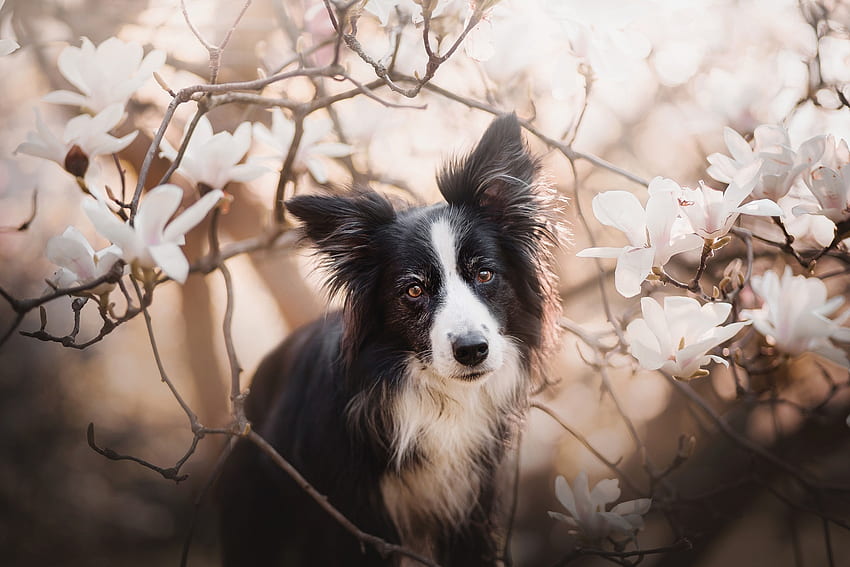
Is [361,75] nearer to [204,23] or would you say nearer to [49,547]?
[204,23]

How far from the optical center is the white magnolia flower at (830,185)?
156 cm

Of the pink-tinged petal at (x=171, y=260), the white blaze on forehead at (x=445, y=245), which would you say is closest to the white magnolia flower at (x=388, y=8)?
the white blaze on forehead at (x=445, y=245)

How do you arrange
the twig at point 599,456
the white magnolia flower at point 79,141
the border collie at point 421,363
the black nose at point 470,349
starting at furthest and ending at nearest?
the border collie at point 421,363 < the twig at point 599,456 < the black nose at point 470,349 < the white magnolia flower at point 79,141

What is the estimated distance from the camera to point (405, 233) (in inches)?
89.0

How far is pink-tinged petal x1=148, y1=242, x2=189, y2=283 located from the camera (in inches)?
47.7

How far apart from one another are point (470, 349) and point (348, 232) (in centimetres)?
58

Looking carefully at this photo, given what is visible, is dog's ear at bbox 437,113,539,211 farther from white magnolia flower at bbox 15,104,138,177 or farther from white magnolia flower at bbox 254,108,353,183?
white magnolia flower at bbox 15,104,138,177

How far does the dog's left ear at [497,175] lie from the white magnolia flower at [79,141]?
3.76 feet

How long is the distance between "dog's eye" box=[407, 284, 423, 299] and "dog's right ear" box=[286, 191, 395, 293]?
0.18 meters

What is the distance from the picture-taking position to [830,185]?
157 cm

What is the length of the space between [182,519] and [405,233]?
2707 millimetres

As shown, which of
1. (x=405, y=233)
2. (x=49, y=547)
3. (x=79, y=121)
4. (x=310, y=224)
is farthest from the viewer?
(x=49, y=547)

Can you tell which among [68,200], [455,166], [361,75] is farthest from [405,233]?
[68,200]

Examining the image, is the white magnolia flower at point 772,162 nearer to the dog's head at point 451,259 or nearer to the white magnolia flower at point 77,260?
the dog's head at point 451,259
